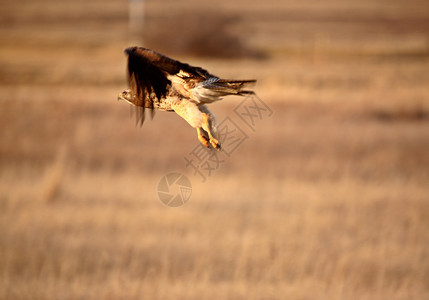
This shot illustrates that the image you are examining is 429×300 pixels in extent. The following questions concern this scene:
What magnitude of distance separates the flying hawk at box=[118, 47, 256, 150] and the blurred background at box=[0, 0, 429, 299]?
5.16 m

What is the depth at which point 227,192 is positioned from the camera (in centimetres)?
1282

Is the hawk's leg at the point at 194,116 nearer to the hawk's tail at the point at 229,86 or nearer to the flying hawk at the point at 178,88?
the flying hawk at the point at 178,88

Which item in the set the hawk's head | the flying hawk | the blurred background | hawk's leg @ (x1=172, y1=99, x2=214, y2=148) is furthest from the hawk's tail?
the blurred background

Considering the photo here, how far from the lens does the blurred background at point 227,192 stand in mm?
9305

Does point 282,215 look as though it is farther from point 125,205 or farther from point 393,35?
point 393,35

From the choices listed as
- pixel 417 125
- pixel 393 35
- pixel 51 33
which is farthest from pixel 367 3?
pixel 417 125

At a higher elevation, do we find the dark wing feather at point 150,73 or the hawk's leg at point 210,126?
the dark wing feather at point 150,73

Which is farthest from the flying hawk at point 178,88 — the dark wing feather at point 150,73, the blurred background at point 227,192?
the blurred background at point 227,192

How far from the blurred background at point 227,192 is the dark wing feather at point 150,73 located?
5180mm

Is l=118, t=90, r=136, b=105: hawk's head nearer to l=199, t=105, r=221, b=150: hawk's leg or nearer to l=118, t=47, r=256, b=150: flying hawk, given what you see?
l=118, t=47, r=256, b=150: flying hawk

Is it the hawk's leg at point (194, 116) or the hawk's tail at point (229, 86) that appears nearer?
the hawk's tail at point (229, 86)

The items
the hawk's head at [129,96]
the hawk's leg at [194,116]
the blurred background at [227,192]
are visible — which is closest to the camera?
the hawk's leg at [194,116]

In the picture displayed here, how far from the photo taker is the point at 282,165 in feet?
46.2

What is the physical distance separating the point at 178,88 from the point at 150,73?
228mm
